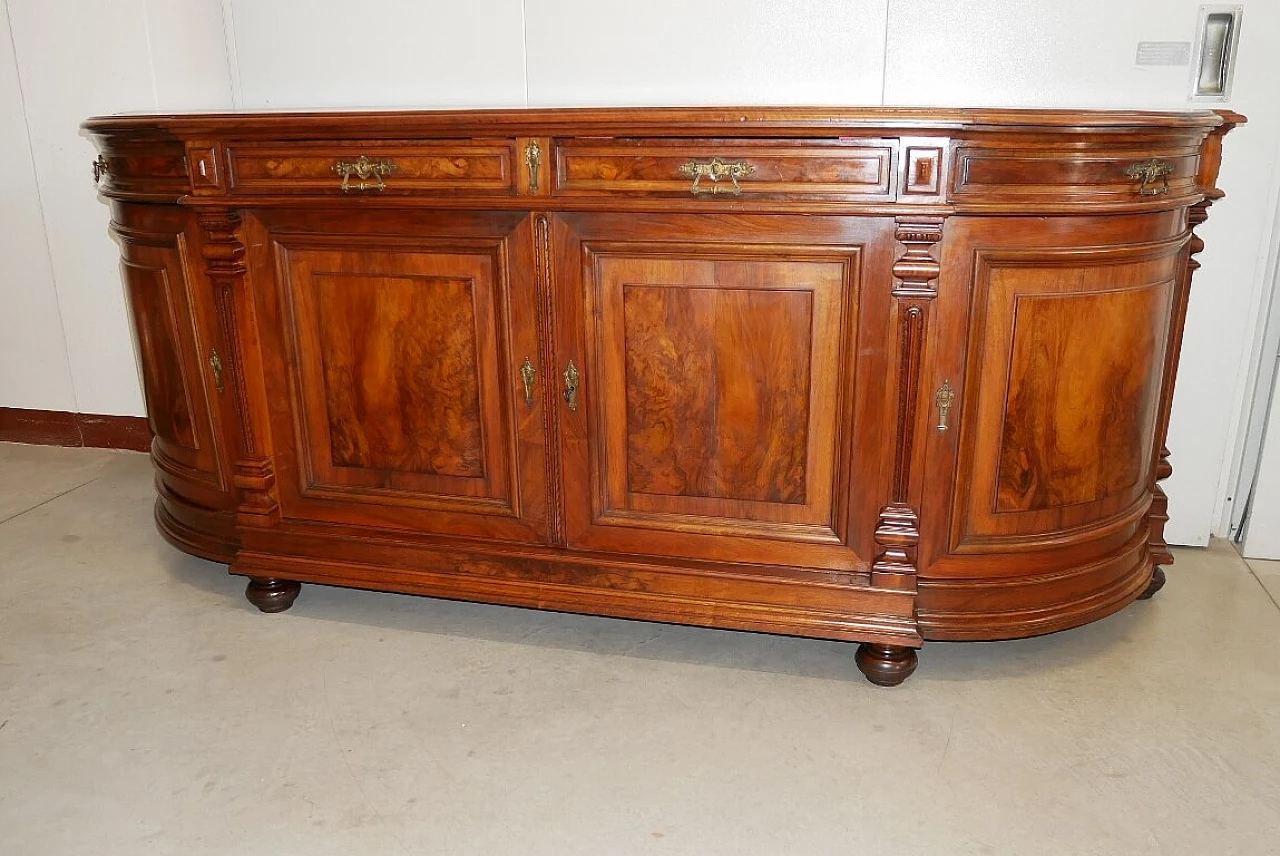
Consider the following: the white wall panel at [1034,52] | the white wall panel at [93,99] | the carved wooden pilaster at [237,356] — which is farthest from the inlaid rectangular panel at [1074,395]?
the white wall panel at [93,99]

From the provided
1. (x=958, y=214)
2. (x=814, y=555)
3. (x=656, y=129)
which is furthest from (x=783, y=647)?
(x=656, y=129)

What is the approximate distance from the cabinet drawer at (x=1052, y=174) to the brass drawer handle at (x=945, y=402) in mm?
400

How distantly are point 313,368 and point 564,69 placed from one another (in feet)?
3.80

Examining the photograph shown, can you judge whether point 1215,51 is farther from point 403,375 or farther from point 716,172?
point 403,375

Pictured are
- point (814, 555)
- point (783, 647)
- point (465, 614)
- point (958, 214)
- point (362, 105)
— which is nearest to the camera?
point (958, 214)

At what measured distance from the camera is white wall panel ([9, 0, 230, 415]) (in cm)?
333

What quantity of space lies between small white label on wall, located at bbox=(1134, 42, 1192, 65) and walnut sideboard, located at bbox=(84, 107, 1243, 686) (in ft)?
1.28

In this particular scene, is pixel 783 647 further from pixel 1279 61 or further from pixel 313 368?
pixel 1279 61

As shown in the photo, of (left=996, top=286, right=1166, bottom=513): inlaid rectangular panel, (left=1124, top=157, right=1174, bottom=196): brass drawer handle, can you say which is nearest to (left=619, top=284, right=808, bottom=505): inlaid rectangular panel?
(left=996, top=286, right=1166, bottom=513): inlaid rectangular panel

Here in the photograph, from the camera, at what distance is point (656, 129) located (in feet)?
6.82

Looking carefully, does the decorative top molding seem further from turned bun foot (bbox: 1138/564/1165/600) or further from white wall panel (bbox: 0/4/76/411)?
white wall panel (bbox: 0/4/76/411)

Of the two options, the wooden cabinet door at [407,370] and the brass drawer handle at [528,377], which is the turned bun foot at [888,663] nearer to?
the wooden cabinet door at [407,370]

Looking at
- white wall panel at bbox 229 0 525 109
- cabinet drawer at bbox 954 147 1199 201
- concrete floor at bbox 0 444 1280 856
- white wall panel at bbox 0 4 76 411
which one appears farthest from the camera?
white wall panel at bbox 0 4 76 411

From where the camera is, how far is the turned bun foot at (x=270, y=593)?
2664 mm
